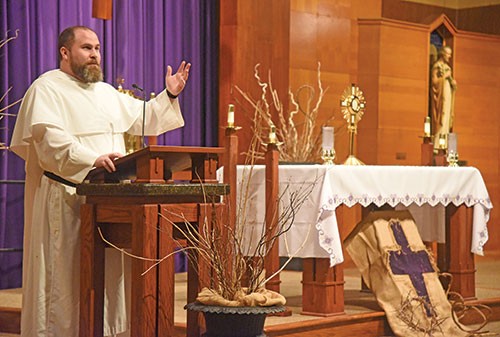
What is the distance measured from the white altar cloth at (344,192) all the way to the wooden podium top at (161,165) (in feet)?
4.23

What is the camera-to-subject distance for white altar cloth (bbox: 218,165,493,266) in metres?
5.43

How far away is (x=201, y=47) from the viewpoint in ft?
27.9

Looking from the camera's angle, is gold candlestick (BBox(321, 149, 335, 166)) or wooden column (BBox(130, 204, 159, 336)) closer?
wooden column (BBox(130, 204, 159, 336))

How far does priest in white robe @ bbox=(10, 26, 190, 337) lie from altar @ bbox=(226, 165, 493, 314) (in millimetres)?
961

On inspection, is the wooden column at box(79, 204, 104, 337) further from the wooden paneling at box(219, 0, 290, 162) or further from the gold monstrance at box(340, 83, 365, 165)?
the wooden paneling at box(219, 0, 290, 162)

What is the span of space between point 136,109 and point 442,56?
613cm

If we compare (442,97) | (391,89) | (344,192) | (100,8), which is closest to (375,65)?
(391,89)

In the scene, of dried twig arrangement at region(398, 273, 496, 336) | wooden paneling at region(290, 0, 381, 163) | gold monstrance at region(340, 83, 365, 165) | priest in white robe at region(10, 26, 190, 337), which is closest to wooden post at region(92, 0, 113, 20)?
priest in white robe at region(10, 26, 190, 337)

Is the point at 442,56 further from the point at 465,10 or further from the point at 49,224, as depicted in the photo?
the point at 49,224

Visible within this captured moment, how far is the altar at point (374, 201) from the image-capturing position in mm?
5445

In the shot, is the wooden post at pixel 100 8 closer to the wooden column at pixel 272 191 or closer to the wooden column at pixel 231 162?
the wooden column at pixel 231 162

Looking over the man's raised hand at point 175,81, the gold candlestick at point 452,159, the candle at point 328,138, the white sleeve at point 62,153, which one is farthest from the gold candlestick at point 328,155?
the white sleeve at point 62,153

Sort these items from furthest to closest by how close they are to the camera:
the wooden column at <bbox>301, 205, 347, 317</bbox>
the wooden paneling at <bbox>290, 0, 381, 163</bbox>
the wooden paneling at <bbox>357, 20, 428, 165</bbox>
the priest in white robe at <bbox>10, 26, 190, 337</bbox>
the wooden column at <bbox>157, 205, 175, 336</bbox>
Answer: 1. the wooden paneling at <bbox>357, 20, 428, 165</bbox>
2. the wooden paneling at <bbox>290, 0, 381, 163</bbox>
3. the wooden column at <bbox>301, 205, 347, 317</bbox>
4. the priest in white robe at <bbox>10, 26, 190, 337</bbox>
5. the wooden column at <bbox>157, 205, 175, 336</bbox>

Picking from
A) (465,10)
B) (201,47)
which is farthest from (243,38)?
(465,10)
